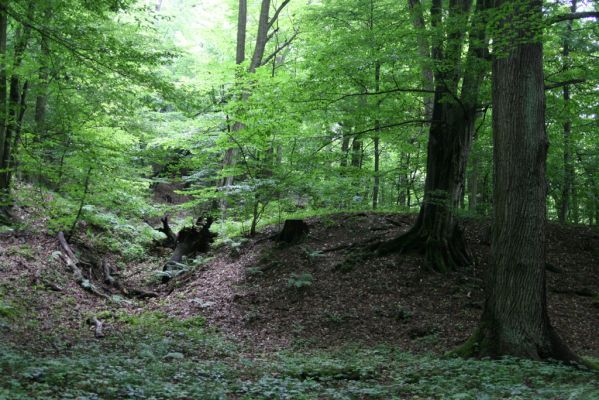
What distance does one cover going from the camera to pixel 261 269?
1059 cm

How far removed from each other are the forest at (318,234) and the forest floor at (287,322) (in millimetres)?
47

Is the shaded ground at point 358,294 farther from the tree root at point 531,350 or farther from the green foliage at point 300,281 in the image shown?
the tree root at point 531,350

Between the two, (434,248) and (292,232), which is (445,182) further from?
(292,232)

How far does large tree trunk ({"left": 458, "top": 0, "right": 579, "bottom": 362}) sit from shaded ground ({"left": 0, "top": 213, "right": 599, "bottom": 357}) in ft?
4.49

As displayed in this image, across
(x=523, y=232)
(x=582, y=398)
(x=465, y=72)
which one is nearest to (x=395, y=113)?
(x=465, y=72)

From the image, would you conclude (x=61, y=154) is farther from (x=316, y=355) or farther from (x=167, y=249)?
(x=316, y=355)

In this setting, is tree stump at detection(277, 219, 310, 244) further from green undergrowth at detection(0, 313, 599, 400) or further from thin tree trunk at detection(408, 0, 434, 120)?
green undergrowth at detection(0, 313, 599, 400)

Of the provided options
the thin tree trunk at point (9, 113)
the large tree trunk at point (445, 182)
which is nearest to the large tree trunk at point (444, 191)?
the large tree trunk at point (445, 182)

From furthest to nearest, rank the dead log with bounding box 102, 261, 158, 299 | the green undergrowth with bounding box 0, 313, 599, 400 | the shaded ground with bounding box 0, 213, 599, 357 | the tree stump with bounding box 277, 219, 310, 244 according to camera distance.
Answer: the tree stump with bounding box 277, 219, 310, 244 → the dead log with bounding box 102, 261, 158, 299 → the shaded ground with bounding box 0, 213, 599, 357 → the green undergrowth with bounding box 0, 313, 599, 400

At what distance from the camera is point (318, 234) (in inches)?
475

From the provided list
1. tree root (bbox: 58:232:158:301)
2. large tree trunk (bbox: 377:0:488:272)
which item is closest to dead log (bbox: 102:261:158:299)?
tree root (bbox: 58:232:158:301)

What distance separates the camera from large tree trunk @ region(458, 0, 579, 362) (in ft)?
19.0

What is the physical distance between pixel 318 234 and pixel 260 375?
676cm

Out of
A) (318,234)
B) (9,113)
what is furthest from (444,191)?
(9,113)
